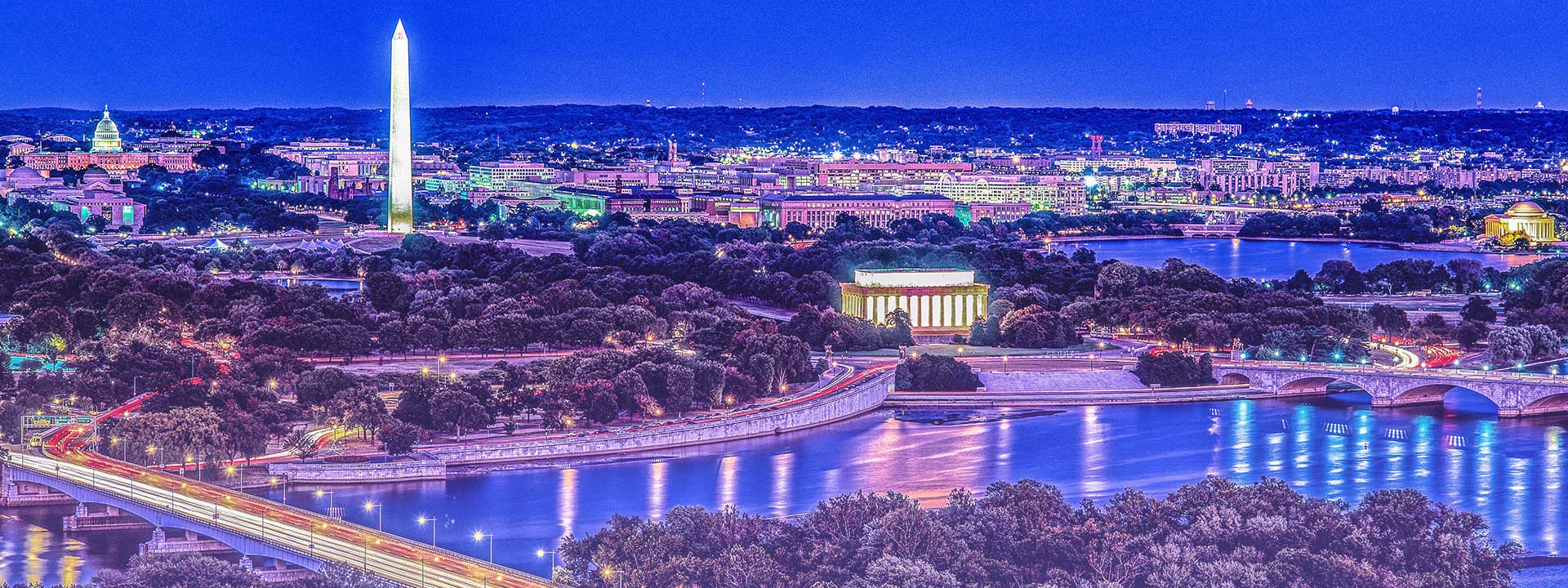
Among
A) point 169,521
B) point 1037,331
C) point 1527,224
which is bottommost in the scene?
point 169,521

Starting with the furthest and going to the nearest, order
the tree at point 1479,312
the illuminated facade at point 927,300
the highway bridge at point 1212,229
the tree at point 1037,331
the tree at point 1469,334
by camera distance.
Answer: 1. the highway bridge at point 1212,229
2. the tree at point 1479,312
3. the illuminated facade at point 927,300
4. the tree at point 1469,334
5. the tree at point 1037,331

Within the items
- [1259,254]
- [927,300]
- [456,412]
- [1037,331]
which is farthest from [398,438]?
[1259,254]

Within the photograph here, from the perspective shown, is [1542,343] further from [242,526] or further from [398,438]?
[242,526]

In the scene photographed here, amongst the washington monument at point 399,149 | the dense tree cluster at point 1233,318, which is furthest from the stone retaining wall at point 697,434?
the washington monument at point 399,149

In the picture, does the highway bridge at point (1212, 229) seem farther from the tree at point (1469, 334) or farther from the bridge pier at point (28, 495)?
the bridge pier at point (28, 495)

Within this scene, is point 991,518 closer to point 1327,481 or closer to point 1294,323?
point 1327,481

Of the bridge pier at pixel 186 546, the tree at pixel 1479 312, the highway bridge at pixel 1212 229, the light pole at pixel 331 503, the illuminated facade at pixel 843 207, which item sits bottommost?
the bridge pier at pixel 186 546
